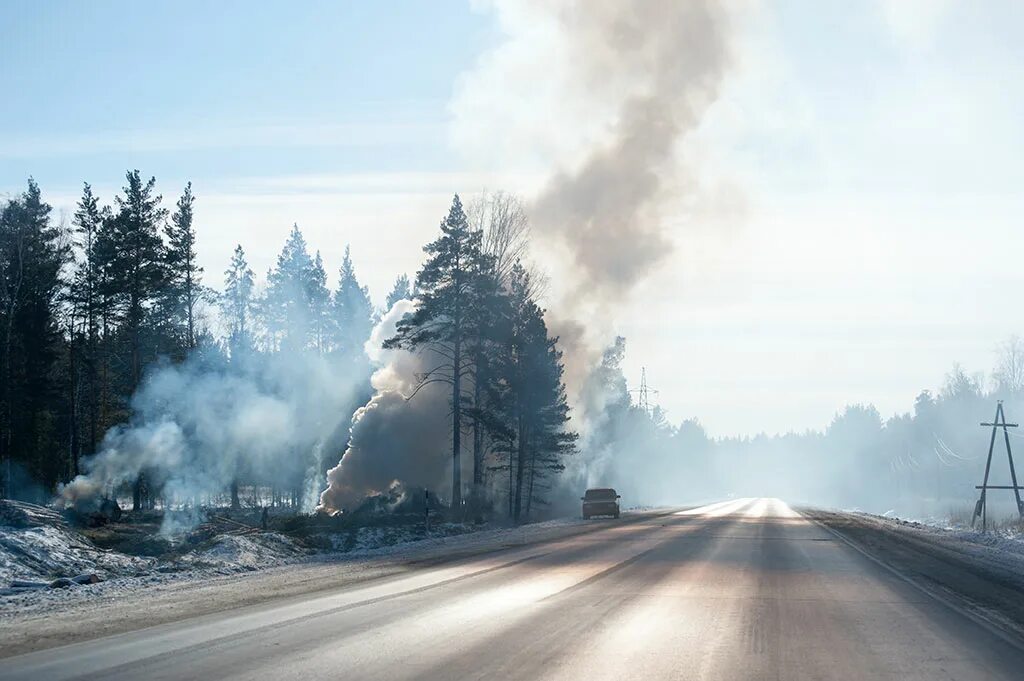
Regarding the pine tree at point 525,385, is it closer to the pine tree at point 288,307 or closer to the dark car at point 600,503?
the dark car at point 600,503

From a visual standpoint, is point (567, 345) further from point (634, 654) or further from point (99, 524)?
point (634, 654)

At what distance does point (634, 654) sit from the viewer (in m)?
10.4

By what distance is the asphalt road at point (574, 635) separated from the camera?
9500mm

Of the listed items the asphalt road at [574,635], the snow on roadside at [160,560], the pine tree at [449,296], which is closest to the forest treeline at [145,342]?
the pine tree at [449,296]

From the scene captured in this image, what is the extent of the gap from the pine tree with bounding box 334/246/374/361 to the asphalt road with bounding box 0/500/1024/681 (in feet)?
235

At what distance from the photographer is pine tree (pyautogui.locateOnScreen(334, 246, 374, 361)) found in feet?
307

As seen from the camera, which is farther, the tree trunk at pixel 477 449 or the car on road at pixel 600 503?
the car on road at pixel 600 503

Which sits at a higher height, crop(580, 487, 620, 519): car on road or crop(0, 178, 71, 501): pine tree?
crop(0, 178, 71, 501): pine tree

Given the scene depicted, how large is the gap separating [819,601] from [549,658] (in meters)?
7.15

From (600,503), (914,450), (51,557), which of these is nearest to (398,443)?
(600,503)

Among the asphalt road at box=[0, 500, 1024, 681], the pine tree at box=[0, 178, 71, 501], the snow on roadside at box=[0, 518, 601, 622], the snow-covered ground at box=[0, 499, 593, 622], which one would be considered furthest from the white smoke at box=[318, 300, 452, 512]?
the asphalt road at box=[0, 500, 1024, 681]

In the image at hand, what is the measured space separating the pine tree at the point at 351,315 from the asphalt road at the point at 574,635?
71.7 m

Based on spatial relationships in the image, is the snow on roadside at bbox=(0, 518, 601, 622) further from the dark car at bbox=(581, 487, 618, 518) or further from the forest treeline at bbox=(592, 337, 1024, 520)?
the forest treeline at bbox=(592, 337, 1024, 520)

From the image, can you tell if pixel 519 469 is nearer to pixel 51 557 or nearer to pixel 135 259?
pixel 135 259
